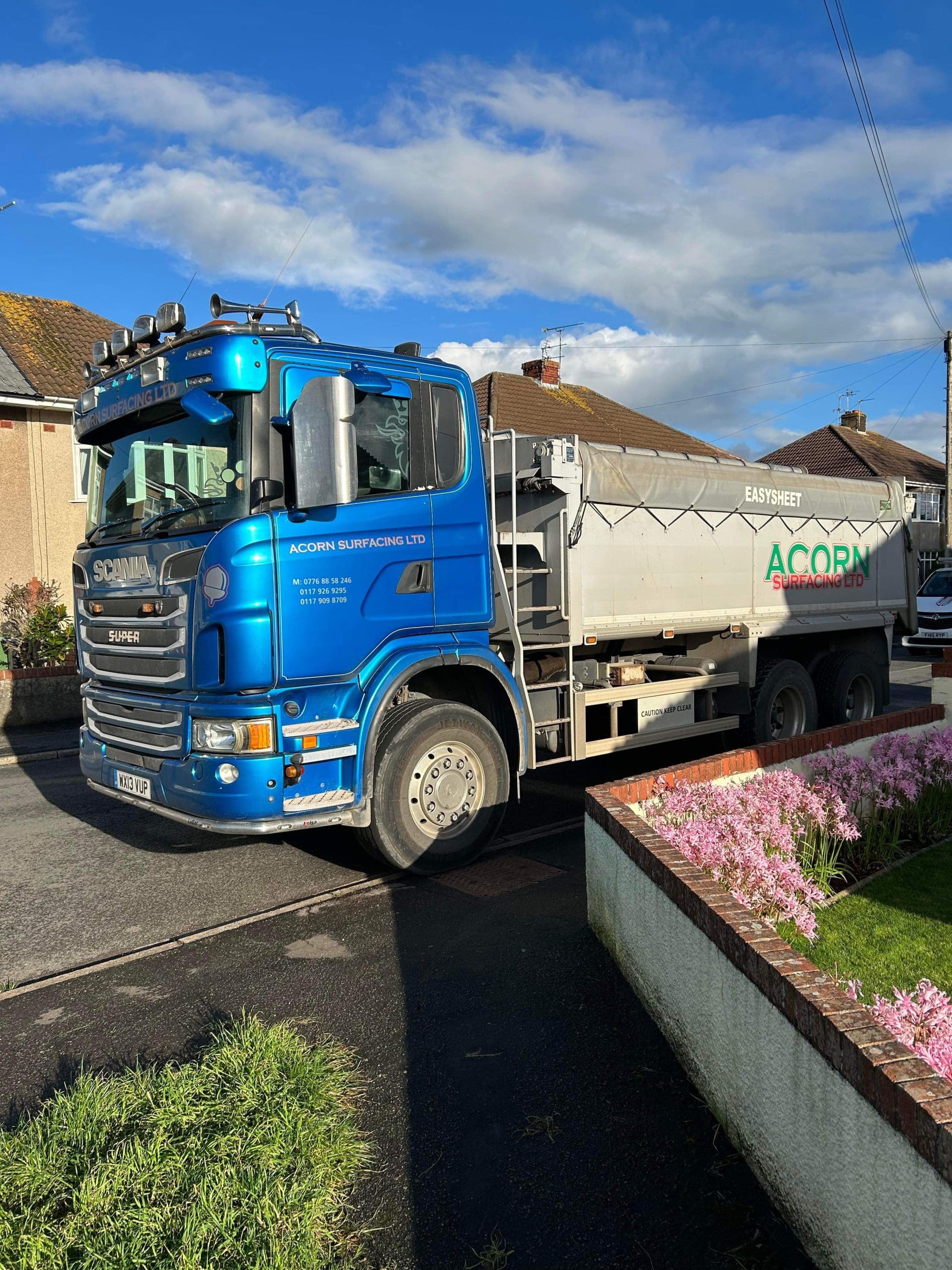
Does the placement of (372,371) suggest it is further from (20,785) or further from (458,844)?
(20,785)

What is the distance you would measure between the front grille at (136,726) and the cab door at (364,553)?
77cm

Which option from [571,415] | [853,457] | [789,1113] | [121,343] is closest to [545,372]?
[571,415]

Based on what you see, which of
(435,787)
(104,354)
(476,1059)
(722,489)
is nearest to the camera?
(476,1059)

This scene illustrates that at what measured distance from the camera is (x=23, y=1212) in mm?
2611

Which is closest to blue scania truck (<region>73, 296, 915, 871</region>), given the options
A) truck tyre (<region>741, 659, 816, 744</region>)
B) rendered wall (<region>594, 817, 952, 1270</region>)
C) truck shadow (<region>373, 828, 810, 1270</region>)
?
truck tyre (<region>741, 659, 816, 744</region>)

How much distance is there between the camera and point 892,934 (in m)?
4.96

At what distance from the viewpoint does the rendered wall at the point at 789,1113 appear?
217 centimetres

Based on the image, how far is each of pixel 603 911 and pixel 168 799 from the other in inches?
95.8

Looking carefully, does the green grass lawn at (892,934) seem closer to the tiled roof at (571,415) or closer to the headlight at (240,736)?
the headlight at (240,736)

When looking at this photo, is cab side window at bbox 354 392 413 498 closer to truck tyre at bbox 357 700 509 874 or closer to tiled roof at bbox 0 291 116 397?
truck tyre at bbox 357 700 509 874

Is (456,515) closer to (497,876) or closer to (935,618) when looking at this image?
(497,876)

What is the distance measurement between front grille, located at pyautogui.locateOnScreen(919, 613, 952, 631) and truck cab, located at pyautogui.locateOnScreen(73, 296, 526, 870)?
686 inches

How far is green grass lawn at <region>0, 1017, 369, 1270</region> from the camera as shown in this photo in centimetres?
249

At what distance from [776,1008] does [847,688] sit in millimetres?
7342
